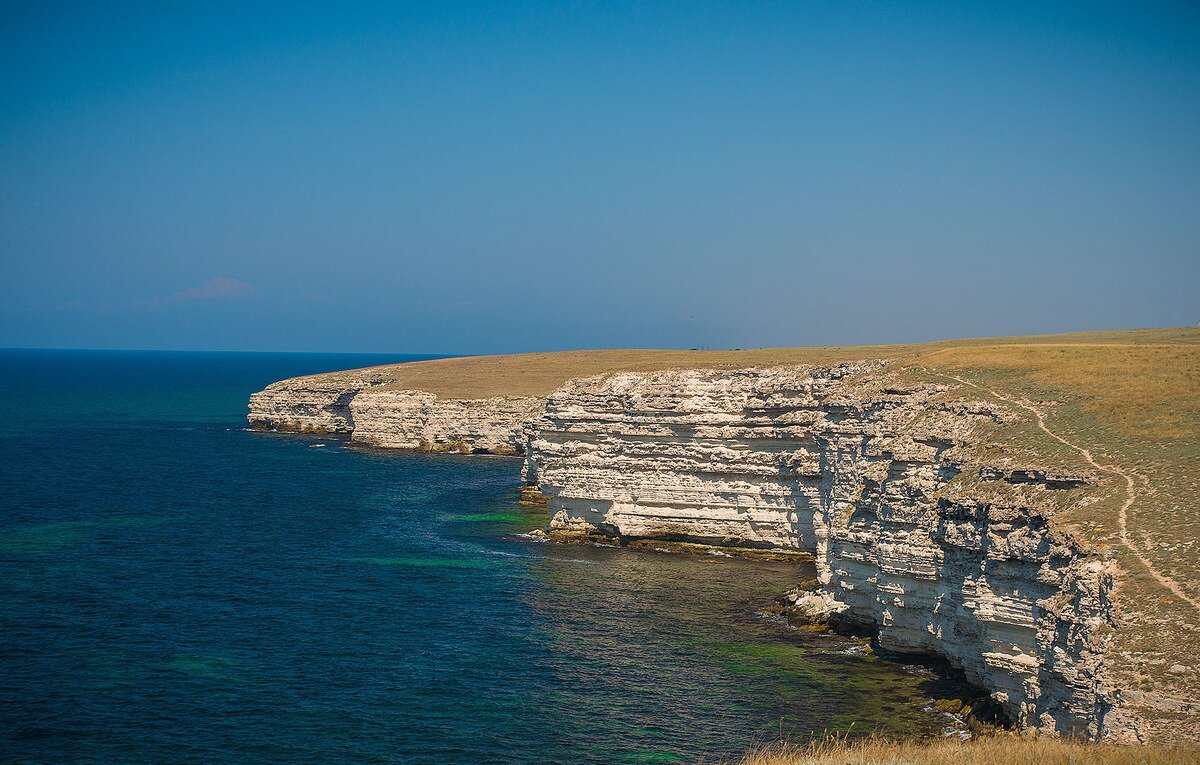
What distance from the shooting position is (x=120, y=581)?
138ft

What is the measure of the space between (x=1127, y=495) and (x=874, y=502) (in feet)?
28.5

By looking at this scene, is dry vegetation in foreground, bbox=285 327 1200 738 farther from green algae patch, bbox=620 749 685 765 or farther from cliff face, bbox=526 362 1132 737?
green algae patch, bbox=620 749 685 765

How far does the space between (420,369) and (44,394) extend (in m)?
82.4

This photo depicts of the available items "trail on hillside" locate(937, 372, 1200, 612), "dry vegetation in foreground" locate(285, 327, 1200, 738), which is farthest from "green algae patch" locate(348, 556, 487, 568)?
"trail on hillside" locate(937, 372, 1200, 612)

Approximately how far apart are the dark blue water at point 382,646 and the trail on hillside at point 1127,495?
25.0 feet

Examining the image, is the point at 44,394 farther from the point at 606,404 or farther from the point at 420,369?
the point at 606,404

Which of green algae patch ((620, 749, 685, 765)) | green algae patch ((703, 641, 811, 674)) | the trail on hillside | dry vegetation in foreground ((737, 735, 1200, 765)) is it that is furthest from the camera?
green algae patch ((703, 641, 811, 674))

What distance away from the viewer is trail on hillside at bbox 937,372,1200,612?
20984 mm

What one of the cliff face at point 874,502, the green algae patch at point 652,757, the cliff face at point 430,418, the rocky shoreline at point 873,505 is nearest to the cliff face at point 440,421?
the cliff face at point 430,418

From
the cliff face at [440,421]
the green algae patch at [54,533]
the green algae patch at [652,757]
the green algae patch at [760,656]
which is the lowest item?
the green algae patch at [652,757]

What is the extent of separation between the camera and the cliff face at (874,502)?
22.9 metres

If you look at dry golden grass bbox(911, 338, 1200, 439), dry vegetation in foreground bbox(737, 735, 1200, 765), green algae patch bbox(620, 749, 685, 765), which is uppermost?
dry golden grass bbox(911, 338, 1200, 439)

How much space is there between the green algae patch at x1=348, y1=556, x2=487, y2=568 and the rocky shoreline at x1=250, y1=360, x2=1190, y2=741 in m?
8.15

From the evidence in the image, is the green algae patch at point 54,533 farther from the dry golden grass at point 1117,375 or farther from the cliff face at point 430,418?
the dry golden grass at point 1117,375
